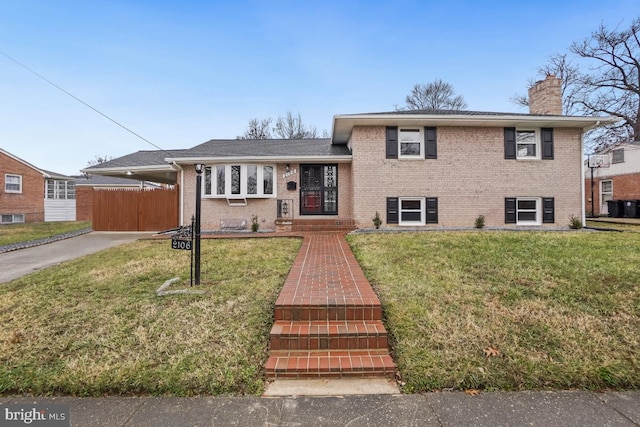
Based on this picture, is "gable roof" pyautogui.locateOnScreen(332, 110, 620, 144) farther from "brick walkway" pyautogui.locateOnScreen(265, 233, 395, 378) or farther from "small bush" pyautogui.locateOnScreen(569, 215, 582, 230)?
"brick walkway" pyautogui.locateOnScreen(265, 233, 395, 378)

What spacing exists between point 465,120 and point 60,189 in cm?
2820

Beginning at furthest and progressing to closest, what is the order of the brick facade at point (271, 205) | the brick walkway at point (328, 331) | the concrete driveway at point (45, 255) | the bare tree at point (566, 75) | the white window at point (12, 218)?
the bare tree at point (566, 75), the white window at point (12, 218), the brick facade at point (271, 205), the concrete driveway at point (45, 255), the brick walkway at point (328, 331)

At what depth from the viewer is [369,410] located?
7.00 ft

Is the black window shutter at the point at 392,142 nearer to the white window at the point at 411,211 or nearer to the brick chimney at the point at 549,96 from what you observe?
the white window at the point at 411,211

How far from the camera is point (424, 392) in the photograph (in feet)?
7.64

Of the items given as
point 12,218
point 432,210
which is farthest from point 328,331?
point 12,218

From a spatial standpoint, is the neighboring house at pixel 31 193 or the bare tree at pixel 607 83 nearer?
the neighboring house at pixel 31 193

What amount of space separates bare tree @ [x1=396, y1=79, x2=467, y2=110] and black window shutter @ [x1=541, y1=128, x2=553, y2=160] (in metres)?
15.7

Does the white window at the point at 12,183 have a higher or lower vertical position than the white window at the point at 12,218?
higher

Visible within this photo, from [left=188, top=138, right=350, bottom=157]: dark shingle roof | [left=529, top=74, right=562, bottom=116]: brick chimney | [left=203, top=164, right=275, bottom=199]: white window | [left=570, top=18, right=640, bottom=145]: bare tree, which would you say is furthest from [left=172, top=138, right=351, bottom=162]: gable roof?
[left=570, top=18, right=640, bottom=145]: bare tree

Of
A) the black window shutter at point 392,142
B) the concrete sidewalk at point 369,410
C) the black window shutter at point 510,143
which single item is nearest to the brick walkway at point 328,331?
the concrete sidewalk at point 369,410

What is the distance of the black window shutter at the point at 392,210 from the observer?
34.0ft

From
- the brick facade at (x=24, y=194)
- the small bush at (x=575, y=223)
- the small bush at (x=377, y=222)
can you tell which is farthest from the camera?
the brick facade at (x=24, y=194)

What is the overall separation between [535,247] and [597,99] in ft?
79.9
